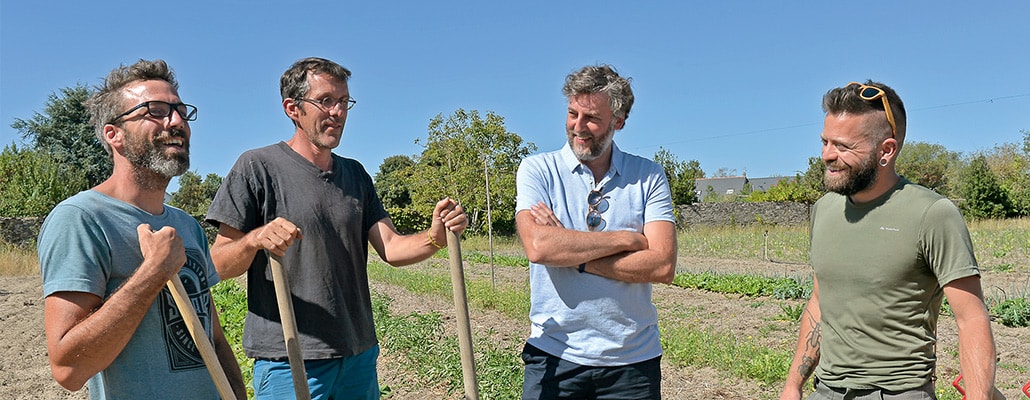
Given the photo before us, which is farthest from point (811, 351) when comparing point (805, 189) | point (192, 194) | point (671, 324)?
point (192, 194)

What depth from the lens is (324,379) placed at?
2.83 m

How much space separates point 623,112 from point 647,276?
2.25ft

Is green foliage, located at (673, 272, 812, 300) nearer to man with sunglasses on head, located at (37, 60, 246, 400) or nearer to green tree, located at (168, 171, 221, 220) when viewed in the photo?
man with sunglasses on head, located at (37, 60, 246, 400)

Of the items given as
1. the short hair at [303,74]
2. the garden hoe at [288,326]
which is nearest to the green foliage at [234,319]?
the short hair at [303,74]

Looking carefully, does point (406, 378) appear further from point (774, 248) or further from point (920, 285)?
point (774, 248)

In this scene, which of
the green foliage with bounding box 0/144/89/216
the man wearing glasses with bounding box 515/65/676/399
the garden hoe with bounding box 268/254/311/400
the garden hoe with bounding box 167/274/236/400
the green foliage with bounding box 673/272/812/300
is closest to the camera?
the garden hoe with bounding box 167/274/236/400

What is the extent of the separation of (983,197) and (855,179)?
35210 mm

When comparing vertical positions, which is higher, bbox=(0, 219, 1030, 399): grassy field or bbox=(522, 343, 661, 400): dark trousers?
bbox=(522, 343, 661, 400): dark trousers

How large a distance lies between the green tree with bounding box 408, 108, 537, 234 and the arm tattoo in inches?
307

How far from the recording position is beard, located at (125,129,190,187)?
224 cm

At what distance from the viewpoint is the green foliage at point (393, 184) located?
3361cm

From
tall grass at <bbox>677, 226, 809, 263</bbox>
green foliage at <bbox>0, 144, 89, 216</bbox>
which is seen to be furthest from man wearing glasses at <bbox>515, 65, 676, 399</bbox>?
green foliage at <bbox>0, 144, 89, 216</bbox>

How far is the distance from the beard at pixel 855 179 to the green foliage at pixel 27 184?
29.0m

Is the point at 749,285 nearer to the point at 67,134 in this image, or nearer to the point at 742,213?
the point at 742,213
